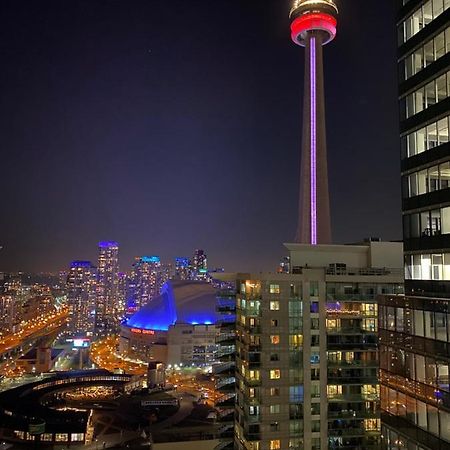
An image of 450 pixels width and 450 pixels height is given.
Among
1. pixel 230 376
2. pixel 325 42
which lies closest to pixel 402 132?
pixel 230 376

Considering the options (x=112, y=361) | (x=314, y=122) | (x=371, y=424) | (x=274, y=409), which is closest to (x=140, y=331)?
(x=112, y=361)

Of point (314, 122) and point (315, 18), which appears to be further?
point (315, 18)

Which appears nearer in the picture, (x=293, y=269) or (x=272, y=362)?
(x=272, y=362)

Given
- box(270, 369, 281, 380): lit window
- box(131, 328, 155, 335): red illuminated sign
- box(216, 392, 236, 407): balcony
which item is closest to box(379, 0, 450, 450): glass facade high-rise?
box(270, 369, 281, 380): lit window

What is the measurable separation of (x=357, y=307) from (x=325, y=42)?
86686 mm

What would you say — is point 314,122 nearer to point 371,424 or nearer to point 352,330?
point 352,330

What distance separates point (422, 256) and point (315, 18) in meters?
97.4

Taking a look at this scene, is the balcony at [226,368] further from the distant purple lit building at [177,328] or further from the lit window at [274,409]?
the distant purple lit building at [177,328]

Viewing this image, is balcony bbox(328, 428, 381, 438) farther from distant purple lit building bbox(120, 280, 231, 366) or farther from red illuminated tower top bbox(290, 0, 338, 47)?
red illuminated tower top bbox(290, 0, 338, 47)

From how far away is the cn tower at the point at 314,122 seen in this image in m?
94.1

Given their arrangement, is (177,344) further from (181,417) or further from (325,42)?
(325,42)

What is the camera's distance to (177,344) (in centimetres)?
11694

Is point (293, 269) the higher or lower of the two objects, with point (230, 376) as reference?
higher

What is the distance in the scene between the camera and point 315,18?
343ft
